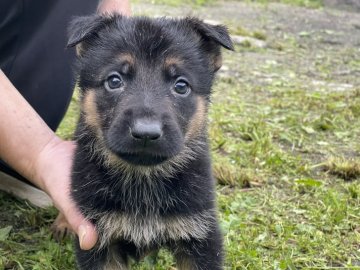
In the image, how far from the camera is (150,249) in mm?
3309

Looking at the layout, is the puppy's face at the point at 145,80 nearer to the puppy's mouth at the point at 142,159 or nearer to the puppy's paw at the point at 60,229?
the puppy's mouth at the point at 142,159

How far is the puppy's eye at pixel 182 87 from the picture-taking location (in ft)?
10.6

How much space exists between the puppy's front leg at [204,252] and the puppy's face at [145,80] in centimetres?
50

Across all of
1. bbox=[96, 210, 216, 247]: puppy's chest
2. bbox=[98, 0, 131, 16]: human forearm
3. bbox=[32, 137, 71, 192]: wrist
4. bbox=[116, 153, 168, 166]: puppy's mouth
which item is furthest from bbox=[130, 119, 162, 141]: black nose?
bbox=[98, 0, 131, 16]: human forearm

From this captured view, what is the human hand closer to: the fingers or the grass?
the fingers

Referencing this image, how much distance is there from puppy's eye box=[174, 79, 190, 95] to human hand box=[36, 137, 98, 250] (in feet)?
2.53

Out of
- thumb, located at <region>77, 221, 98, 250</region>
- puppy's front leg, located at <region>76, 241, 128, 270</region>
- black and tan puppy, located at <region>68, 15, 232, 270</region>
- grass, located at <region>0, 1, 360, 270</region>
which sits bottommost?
grass, located at <region>0, 1, 360, 270</region>

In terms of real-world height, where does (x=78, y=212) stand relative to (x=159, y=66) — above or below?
below

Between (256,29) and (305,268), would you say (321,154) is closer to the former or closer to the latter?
(305,268)

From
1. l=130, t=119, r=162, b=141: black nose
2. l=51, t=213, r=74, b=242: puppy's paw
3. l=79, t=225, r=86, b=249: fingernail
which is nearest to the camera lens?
l=130, t=119, r=162, b=141: black nose

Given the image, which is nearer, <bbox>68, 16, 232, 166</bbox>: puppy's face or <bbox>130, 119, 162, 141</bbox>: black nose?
<bbox>130, 119, 162, 141</bbox>: black nose

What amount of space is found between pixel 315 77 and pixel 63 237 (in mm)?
4870

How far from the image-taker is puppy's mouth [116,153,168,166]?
2967 mm

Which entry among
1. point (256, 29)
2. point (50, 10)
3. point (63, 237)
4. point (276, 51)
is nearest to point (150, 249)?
point (63, 237)
